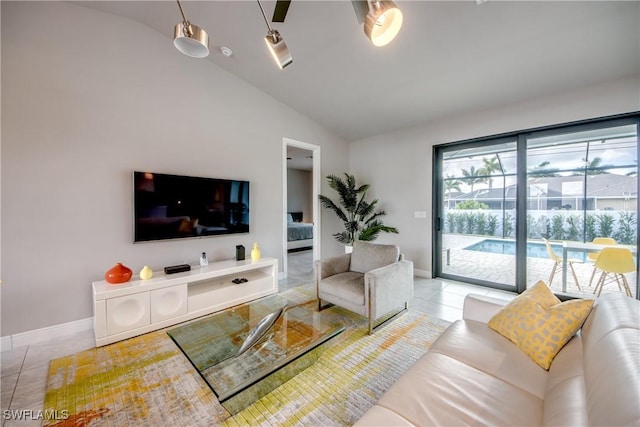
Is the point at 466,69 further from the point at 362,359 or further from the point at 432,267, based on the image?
the point at 362,359

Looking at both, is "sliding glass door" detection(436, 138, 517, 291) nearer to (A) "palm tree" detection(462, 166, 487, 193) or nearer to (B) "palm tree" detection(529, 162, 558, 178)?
(A) "palm tree" detection(462, 166, 487, 193)

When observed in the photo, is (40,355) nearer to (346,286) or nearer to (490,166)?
(346,286)

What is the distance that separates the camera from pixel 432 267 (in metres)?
4.20

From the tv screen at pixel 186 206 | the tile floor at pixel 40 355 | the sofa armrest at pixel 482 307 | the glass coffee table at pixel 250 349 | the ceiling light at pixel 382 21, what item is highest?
the ceiling light at pixel 382 21

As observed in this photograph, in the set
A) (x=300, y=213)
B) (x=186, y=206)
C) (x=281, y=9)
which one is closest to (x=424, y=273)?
(x=186, y=206)

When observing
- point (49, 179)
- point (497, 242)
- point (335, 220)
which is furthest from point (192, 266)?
point (497, 242)

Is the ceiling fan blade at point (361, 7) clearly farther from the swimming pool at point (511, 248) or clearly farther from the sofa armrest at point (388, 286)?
the swimming pool at point (511, 248)

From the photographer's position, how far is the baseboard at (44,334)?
220 cm

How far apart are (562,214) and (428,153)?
196 cm

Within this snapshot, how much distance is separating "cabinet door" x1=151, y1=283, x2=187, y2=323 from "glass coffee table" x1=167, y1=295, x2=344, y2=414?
0.79 m

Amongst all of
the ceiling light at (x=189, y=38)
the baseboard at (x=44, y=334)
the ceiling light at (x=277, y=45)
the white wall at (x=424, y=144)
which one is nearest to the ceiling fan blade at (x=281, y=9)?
the ceiling light at (x=277, y=45)

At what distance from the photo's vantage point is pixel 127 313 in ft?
7.74

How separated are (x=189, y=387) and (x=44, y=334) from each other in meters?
1.81

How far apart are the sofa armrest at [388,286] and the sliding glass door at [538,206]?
177cm
